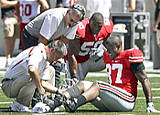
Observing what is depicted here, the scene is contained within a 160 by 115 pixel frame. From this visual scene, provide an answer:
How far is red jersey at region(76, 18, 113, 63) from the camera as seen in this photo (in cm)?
931

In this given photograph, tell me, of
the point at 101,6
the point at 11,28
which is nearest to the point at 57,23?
the point at 101,6

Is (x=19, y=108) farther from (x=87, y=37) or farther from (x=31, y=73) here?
(x=87, y=37)

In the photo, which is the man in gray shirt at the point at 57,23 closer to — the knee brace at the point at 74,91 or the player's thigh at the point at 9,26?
the knee brace at the point at 74,91

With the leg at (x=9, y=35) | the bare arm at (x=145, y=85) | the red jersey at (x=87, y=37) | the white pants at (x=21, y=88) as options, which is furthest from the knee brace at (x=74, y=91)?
the leg at (x=9, y=35)

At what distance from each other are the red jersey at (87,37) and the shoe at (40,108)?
239 centimetres

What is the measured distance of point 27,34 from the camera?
8.65 m

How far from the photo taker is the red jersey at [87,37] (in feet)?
30.6

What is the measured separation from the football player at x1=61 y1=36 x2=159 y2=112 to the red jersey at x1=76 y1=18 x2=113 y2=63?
1769mm

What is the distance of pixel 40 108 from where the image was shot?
708 centimetres

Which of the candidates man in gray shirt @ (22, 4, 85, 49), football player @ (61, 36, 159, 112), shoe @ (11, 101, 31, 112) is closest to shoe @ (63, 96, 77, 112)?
football player @ (61, 36, 159, 112)

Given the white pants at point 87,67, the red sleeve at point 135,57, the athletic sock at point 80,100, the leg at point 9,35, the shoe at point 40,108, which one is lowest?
the leg at point 9,35

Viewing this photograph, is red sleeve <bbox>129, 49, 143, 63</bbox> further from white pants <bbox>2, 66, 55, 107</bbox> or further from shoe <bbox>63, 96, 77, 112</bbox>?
white pants <bbox>2, 66, 55, 107</bbox>

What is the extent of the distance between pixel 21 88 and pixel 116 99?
3.72 feet

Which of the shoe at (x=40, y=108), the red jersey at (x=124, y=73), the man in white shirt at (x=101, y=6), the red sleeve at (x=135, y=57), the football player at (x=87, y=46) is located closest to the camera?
the shoe at (x=40, y=108)
